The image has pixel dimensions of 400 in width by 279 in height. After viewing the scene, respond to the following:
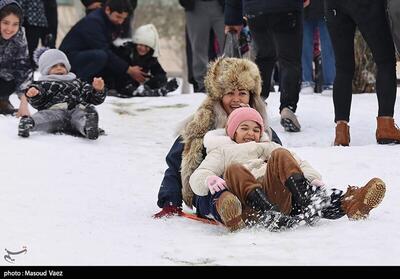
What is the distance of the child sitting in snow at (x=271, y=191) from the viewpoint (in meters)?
3.94

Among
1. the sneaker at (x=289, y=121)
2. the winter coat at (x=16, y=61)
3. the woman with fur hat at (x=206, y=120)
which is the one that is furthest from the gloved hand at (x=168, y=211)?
the winter coat at (x=16, y=61)

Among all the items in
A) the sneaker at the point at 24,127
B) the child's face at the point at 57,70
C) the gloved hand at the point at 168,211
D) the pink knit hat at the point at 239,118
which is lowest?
the sneaker at the point at 24,127

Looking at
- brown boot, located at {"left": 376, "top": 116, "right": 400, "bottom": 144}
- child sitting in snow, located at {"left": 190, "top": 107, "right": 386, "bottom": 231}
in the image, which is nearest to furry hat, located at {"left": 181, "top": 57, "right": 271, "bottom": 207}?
child sitting in snow, located at {"left": 190, "top": 107, "right": 386, "bottom": 231}

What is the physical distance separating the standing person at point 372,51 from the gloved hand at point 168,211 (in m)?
1.98

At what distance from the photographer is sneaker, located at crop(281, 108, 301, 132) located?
691 centimetres

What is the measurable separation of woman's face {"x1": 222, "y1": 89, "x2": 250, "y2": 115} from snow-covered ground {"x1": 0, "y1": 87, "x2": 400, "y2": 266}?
0.65m

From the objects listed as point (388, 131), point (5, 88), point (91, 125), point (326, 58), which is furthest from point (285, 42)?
point (5, 88)

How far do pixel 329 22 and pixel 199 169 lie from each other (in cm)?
223

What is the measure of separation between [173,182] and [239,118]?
48 cm

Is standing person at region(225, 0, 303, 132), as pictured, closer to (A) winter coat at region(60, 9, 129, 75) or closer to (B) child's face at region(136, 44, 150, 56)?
(A) winter coat at region(60, 9, 129, 75)

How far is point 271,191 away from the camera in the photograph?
4.12m

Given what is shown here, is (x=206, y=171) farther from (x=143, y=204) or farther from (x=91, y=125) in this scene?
(x=91, y=125)

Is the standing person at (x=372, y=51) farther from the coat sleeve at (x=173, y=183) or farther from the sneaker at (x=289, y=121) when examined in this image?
the coat sleeve at (x=173, y=183)
